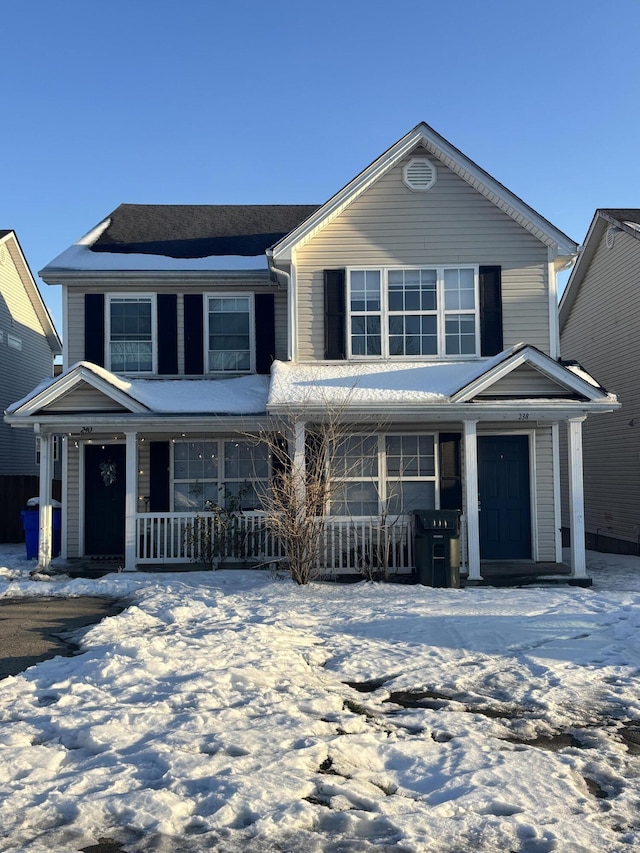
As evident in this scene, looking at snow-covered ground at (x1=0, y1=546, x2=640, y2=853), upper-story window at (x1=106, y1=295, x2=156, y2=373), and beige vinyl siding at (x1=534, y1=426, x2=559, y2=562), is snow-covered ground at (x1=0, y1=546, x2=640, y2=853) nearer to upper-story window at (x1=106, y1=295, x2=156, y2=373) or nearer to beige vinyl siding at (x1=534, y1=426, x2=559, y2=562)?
beige vinyl siding at (x1=534, y1=426, x2=559, y2=562)

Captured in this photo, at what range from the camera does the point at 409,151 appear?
12031mm

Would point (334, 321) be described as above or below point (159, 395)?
above

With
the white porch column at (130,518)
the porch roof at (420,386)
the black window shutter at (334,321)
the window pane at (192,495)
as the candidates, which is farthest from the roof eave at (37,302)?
the porch roof at (420,386)

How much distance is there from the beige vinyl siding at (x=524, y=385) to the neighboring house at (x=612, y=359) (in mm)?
4837

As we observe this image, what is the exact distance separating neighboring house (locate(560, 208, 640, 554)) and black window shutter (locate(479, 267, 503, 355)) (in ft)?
14.2

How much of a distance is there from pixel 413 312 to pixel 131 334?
207 inches

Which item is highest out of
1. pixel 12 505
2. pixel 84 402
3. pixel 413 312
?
pixel 413 312

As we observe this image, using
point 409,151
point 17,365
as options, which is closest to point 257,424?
point 409,151

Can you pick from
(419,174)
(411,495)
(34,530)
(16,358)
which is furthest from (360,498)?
(16,358)

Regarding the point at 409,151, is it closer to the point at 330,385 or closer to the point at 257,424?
the point at 330,385

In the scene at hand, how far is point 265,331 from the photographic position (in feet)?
43.2

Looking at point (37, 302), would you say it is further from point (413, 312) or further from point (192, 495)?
point (413, 312)

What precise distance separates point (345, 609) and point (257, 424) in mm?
3894

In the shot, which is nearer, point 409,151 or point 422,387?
point 422,387
